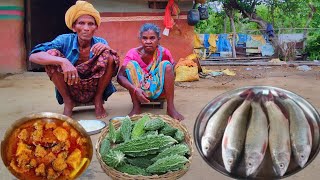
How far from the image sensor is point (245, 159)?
177 cm

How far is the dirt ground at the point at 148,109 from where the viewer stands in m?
2.66

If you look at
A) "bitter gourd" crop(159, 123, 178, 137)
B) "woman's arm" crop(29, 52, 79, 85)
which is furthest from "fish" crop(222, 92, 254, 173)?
"woman's arm" crop(29, 52, 79, 85)

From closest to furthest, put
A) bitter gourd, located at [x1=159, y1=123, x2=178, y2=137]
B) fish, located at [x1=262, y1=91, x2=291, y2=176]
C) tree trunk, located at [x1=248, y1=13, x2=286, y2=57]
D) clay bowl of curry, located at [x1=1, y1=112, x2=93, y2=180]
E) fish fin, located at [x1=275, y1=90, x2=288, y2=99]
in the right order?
fish, located at [x1=262, y1=91, x2=291, y2=176], fish fin, located at [x1=275, y1=90, x2=288, y2=99], clay bowl of curry, located at [x1=1, y1=112, x2=93, y2=180], bitter gourd, located at [x1=159, y1=123, x2=178, y2=137], tree trunk, located at [x1=248, y1=13, x2=286, y2=57]

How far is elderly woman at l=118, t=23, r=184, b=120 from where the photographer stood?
12.4ft

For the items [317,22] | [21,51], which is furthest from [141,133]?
[317,22]

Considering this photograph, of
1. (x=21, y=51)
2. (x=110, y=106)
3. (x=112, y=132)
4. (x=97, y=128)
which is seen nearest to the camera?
(x=112, y=132)

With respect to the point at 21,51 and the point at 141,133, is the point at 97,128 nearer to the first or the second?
the point at 141,133

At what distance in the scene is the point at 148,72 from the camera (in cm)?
398

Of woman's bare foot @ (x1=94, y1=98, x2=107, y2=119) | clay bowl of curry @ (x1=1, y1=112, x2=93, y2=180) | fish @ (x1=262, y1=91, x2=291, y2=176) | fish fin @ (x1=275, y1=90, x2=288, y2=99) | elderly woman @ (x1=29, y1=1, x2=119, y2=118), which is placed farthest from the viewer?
woman's bare foot @ (x1=94, y1=98, x2=107, y2=119)

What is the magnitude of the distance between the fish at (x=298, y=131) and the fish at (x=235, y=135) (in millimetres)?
172

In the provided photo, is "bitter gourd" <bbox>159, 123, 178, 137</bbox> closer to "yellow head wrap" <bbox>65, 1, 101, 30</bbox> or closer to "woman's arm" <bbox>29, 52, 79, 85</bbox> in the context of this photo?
"woman's arm" <bbox>29, 52, 79, 85</bbox>

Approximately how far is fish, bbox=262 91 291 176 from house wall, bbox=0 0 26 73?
6.67 meters

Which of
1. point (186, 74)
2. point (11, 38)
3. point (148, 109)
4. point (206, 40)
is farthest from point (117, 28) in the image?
point (206, 40)

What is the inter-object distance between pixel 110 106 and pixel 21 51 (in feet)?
12.4
